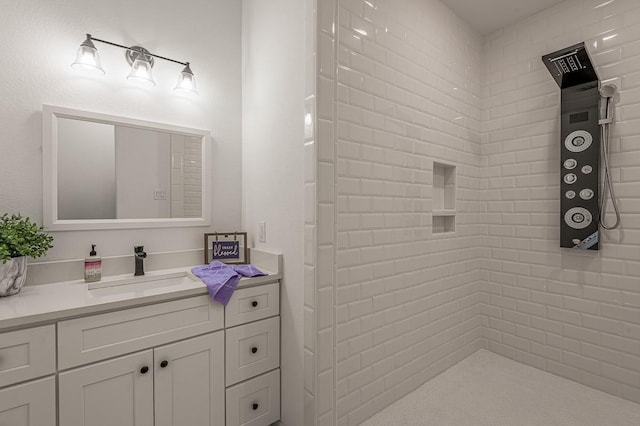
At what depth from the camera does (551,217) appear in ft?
7.30

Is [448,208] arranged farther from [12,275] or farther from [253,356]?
[12,275]

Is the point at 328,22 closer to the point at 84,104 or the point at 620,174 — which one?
the point at 84,104

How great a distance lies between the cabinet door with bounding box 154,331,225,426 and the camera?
1380mm

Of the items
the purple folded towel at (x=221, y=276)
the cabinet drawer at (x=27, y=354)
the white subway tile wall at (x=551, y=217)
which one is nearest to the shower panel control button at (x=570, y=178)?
the white subway tile wall at (x=551, y=217)

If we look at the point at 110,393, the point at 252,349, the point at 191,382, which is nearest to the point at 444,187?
the point at 252,349

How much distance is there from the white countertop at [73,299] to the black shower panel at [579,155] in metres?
2.04

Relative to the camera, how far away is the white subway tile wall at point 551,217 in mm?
1919

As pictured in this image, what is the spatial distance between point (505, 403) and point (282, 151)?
2049 millimetres

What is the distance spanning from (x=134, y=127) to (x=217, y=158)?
0.51 m

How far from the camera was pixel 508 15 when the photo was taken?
2340 mm

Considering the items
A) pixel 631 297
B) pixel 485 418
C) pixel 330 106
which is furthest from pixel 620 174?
pixel 330 106

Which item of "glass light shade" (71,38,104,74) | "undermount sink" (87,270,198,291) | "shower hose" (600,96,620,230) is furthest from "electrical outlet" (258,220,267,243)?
"shower hose" (600,96,620,230)

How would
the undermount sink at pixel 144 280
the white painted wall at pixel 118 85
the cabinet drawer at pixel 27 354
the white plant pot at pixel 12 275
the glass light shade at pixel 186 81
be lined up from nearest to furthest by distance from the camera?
the cabinet drawer at pixel 27 354 < the white plant pot at pixel 12 275 < the white painted wall at pixel 118 85 < the undermount sink at pixel 144 280 < the glass light shade at pixel 186 81

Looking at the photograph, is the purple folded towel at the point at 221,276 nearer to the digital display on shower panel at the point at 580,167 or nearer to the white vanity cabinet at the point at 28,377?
the white vanity cabinet at the point at 28,377
